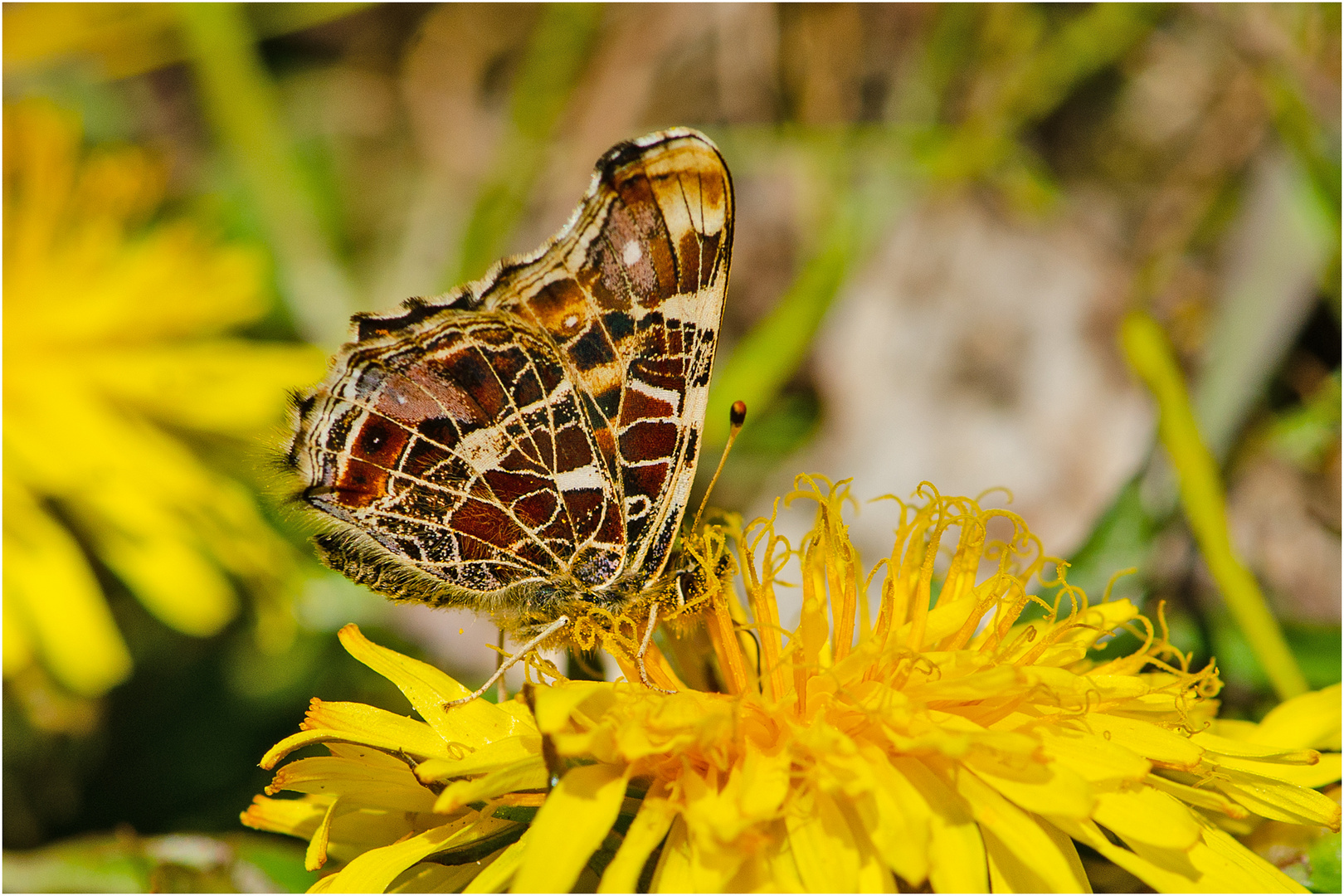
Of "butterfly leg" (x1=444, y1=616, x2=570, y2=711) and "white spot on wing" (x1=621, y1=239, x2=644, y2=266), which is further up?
"white spot on wing" (x1=621, y1=239, x2=644, y2=266)

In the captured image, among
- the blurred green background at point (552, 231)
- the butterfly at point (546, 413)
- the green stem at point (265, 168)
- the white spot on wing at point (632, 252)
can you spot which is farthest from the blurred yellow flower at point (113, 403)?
the white spot on wing at point (632, 252)

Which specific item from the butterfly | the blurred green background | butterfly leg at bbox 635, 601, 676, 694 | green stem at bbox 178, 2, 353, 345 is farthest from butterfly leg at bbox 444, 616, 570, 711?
green stem at bbox 178, 2, 353, 345

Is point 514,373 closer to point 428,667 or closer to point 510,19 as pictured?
point 428,667

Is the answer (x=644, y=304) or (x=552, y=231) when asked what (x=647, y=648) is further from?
(x=552, y=231)

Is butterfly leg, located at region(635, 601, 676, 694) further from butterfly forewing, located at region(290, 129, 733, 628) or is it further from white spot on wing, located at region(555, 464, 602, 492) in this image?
white spot on wing, located at region(555, 464, 602, 492)

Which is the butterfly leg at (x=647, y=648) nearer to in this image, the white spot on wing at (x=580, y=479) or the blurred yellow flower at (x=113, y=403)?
the white spot on wing at (x=580, y=479)

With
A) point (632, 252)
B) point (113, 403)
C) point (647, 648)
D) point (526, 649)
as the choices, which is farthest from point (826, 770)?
point (113, 403)
